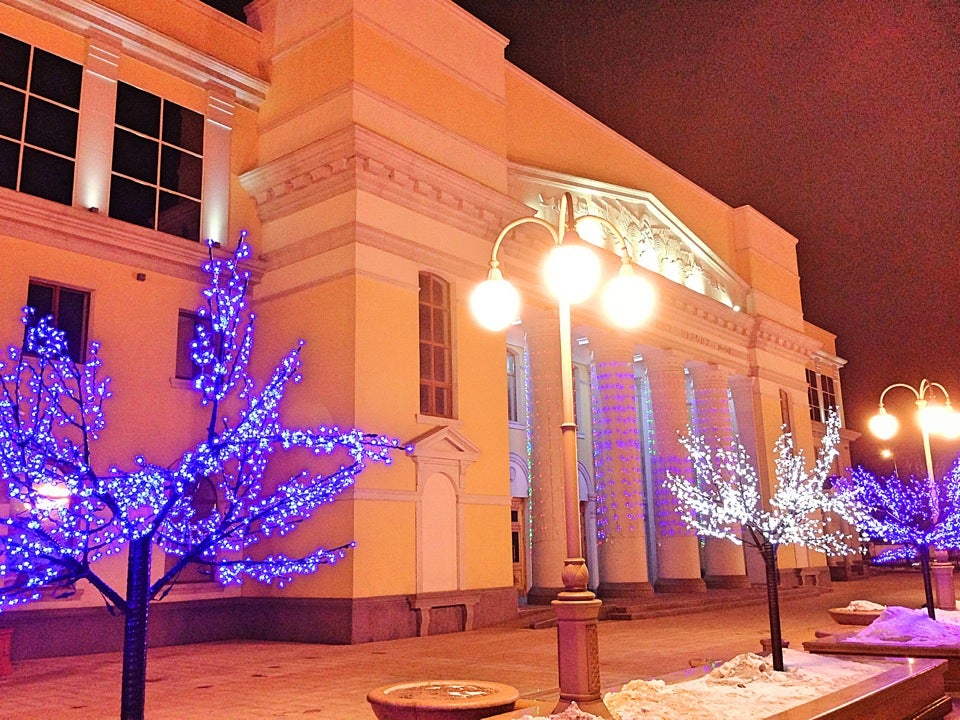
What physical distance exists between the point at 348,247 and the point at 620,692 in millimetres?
10532

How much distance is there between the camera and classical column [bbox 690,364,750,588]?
2745cm

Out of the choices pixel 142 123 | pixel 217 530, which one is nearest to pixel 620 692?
pixel 217 530

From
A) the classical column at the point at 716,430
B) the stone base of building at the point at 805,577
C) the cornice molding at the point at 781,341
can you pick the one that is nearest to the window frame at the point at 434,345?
the classical column at the point at 716,430

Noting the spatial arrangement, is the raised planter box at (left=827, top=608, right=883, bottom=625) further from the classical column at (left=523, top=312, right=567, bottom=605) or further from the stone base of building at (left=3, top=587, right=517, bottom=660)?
the classical column at (left=523, top=312, right=567, bottom=605)

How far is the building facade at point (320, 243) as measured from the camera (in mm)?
14727

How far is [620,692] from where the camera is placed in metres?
7.44

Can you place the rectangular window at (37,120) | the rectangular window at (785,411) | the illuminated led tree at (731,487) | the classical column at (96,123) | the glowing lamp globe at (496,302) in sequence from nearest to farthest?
1. the glowing lamp globe at (496,302)
2. the rectangular window at (37,120)
3. the classical column at (96,123)
4. the illuminated led tree at (731,487)
5. the rectangular window at (785,411)

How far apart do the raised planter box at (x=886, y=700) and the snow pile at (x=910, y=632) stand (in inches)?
Result: 34.9

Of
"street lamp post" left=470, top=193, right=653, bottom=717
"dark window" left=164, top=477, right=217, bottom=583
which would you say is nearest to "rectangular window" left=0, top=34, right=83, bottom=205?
"dark window" left=164, top=477, right=217, bottom=583

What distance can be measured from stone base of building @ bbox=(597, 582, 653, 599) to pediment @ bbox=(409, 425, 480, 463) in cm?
744

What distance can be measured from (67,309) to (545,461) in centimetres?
1098

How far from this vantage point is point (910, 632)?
10.6 metres

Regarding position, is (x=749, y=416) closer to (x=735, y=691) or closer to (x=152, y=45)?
(x=152, y=45)

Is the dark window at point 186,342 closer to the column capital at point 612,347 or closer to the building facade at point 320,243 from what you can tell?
the building facade at point 320,243
